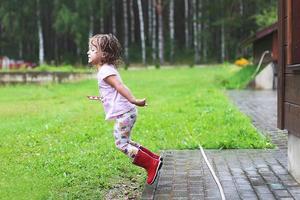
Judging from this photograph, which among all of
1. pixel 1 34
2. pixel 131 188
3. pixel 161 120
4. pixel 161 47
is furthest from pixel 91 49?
pixel 1 34

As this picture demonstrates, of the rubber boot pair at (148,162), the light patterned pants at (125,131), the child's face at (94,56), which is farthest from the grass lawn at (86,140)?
the child's face at (94,56)

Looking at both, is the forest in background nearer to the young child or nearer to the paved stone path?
the paved stone path

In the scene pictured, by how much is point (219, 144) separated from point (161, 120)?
9.85 feet

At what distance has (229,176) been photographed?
19.9 feet

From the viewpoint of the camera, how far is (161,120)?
430 inches

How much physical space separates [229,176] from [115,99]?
159cm

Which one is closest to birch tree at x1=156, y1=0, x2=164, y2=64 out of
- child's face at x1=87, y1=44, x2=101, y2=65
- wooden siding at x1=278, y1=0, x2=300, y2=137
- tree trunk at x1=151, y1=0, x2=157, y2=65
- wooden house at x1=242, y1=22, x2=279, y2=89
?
tree trunk at x1=151, y1=0, x2=157, y2=65

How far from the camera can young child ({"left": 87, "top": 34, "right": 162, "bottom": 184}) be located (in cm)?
545

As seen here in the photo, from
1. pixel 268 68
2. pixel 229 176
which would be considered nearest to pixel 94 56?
pixel 229 176

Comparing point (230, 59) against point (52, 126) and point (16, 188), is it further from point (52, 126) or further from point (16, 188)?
point (16, 188)

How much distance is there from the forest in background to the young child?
3570 centimetres

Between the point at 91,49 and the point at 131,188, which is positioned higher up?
the point at 91,49

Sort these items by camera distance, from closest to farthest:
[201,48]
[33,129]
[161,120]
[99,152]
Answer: [99,152], [33,129], [161,120], [201,48]

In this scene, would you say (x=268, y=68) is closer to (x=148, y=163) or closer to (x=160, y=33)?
(x=148, y=163)
